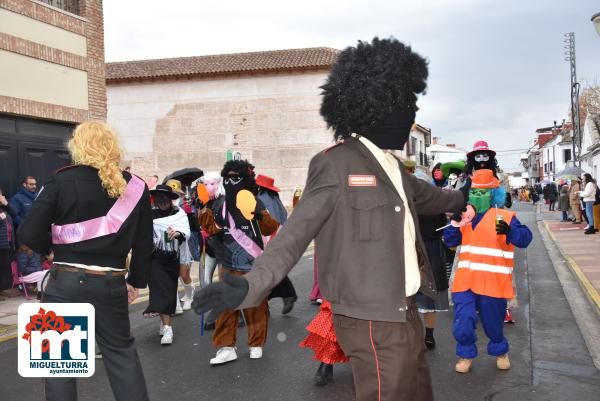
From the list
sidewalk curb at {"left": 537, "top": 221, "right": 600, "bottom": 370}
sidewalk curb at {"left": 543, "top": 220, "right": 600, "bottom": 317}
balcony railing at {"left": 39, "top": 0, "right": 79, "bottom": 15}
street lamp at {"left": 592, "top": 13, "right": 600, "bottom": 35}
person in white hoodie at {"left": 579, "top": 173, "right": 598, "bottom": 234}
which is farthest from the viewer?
person in white hoodie at {"left": 579, "top": 173, "right": 598, "bottom": 234}

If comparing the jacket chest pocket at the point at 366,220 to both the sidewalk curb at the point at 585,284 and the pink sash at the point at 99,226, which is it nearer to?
A: the pink sash at the point at 99,226

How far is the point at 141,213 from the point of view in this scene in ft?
12.0

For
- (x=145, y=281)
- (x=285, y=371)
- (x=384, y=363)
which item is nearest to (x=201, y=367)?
(x=285, y=371)

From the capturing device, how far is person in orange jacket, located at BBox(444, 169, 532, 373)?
5109 millimetres

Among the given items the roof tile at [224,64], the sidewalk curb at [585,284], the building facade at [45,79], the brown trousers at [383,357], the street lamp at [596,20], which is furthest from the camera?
the roof tile at [224,64]

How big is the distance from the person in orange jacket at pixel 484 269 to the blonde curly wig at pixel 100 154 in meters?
3.14

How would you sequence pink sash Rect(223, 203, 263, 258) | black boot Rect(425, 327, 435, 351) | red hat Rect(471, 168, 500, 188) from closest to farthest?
red hat Rect(471, 168, 500, 188) → pink sash Rect(223, 203, 263, 258) → black boot Rect(425, 327, 435, 351)

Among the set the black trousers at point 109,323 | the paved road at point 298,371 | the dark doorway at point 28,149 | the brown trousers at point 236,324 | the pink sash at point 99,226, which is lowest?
the paved road at point 298,371

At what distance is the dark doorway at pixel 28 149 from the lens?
11.5m

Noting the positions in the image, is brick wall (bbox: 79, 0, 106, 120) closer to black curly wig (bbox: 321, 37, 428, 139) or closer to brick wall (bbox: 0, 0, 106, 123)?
brick wall (bbox: 0, 0, 106, 123)

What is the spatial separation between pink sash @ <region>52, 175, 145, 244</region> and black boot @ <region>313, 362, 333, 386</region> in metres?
2.43

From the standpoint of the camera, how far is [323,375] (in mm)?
5082

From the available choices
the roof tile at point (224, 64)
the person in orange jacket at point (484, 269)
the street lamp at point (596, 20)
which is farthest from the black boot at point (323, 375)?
the roof tile at point (224, 64)

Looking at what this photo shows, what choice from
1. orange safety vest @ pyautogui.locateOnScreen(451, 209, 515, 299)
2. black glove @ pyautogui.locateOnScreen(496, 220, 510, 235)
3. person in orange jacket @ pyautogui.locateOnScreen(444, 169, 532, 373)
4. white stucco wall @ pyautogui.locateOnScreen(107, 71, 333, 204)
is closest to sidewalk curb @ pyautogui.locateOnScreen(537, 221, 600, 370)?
person in orange jacket @ pyautogui.locateOnScreen(444, 169, 532, 373)
